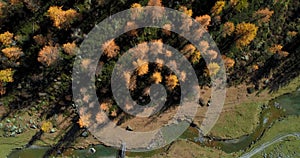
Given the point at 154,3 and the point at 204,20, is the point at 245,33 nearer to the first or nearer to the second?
the point at 204,20

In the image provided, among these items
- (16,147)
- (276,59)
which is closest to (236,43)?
(276,59)

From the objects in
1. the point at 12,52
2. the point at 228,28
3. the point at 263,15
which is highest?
the point at 263,15

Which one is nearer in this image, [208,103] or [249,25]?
[249,25]

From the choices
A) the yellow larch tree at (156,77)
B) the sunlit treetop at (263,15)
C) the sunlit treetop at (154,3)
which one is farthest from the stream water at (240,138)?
the sunlit treetop at (154,3)

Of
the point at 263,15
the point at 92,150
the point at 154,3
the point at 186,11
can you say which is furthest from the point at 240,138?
the point at 154,3

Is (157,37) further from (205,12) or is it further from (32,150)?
(32,150)

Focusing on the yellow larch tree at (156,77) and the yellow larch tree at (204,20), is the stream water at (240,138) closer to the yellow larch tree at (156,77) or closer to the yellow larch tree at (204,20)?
the yellow larch tree at (156,77)
